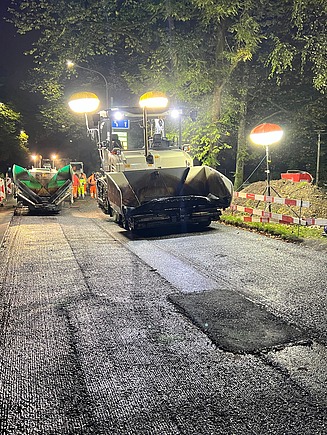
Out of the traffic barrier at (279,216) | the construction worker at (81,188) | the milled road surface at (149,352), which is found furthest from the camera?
the construction worker at (81,188)

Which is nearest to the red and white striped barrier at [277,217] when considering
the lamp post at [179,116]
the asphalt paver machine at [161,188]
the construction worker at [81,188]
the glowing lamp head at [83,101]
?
the asphalt paver machine at [161,188]

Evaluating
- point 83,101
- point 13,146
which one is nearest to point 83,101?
point 83,101

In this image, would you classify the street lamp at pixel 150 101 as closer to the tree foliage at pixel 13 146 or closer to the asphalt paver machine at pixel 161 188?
the asphalt paver machine at pixel 161 188

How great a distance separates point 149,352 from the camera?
3.54m

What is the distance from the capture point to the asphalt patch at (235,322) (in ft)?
12.1

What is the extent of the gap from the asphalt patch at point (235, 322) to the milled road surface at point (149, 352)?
9cm

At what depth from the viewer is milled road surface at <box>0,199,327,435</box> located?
2.67m

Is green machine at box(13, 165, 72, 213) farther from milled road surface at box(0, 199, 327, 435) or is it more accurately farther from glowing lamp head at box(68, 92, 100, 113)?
milled road surface at box(0, 199, 327, 435)

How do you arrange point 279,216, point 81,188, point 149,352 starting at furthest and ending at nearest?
1. point 81,188
2. point 279,216
3. point 149,352

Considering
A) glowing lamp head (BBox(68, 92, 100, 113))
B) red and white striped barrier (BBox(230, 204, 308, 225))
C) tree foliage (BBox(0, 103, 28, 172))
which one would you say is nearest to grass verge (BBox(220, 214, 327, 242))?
red and white striped barrier (BBox(230, 204, 308, 225))

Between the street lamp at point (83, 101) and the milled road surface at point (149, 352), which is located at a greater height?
the street lamp at point (83, 101)

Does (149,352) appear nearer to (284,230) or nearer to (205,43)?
(284,230)

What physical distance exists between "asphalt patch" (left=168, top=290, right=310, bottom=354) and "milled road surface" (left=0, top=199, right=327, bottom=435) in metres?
0.09

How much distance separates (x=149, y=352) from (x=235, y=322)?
1.01 metres
